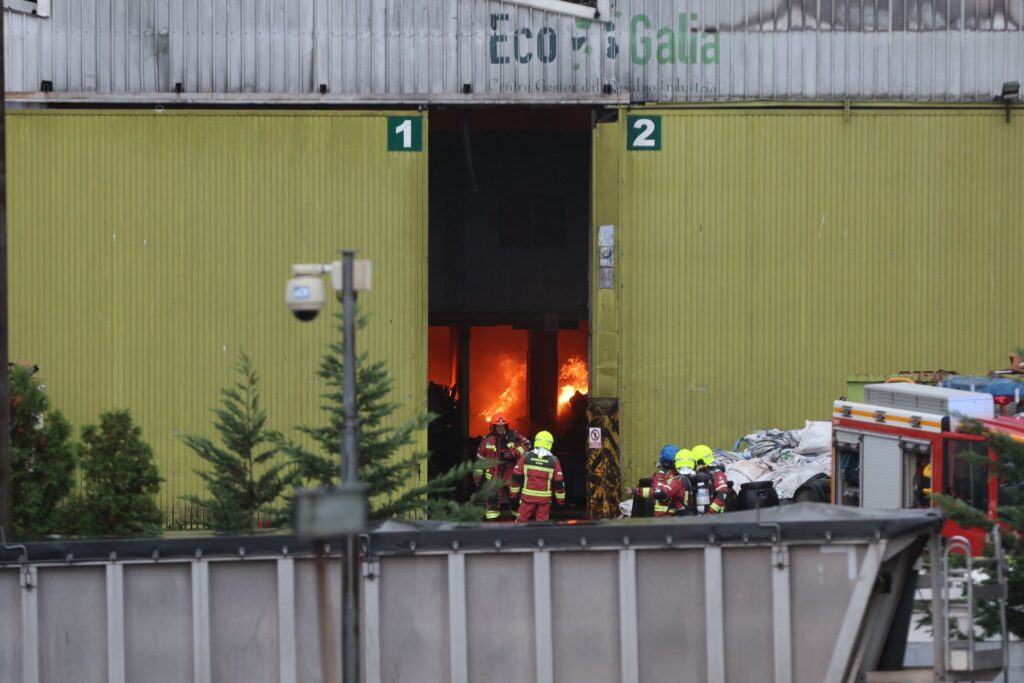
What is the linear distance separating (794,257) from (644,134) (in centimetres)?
311

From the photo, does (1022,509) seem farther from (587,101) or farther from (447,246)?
(447,246)

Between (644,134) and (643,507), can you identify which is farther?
(644,134)

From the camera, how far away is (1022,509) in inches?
454

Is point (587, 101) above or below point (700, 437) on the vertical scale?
above

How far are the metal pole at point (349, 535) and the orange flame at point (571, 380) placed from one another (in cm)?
2203

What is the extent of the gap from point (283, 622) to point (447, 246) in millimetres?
21350

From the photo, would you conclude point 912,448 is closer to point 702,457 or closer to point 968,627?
point 702,457

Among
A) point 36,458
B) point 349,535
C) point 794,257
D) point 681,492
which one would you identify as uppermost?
point 794,257

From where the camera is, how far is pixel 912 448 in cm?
1683

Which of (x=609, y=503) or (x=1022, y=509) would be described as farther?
(x=609, y=503)

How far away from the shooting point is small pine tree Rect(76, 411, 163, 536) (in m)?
14.5

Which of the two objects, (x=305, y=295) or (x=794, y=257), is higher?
(x=794, y=257)

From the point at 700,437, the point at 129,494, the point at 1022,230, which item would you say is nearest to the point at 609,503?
the point at 700,437

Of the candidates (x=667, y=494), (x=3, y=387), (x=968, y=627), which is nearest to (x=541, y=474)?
(x=667, y=494)
